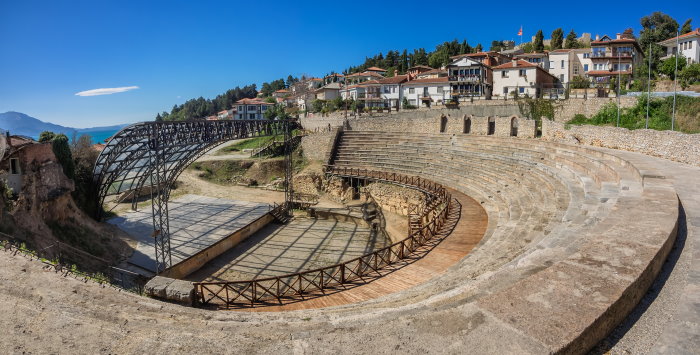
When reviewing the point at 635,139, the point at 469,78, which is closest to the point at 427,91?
the point at 469,78

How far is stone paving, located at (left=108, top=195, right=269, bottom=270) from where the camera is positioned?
19.7 metres

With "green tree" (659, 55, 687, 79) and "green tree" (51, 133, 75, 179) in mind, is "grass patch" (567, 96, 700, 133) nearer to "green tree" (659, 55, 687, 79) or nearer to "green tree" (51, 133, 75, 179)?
"green tree" (659, 55, 687, 79)

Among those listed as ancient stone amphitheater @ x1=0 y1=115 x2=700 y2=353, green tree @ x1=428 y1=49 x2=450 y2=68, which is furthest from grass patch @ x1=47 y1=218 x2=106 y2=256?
Result: green tree @ x1=428 y1=49 x2=450 y2=68

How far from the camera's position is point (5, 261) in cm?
916

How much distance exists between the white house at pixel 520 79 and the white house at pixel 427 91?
6072mm

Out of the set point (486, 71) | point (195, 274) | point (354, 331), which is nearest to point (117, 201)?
point (195, 274)

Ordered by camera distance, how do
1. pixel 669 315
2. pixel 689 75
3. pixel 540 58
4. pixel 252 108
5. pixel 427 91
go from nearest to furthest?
pixel 669 315 < pixel 689 75 < pixel 427 91 < pixel 540 58 < pixel 252 108

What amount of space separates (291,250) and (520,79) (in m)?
35.3

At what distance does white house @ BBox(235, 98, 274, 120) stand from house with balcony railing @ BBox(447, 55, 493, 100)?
3955cm

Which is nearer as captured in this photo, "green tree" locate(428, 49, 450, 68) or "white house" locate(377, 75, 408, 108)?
"white house" locate(377, 75, 408, 108)

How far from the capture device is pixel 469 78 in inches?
1897

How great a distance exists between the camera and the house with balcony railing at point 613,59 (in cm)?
4372

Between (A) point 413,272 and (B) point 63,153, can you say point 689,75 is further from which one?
(B) point 63,153

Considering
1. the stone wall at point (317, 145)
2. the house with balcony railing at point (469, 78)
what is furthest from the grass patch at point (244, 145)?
the house with balcony railing at point (469, 78)
